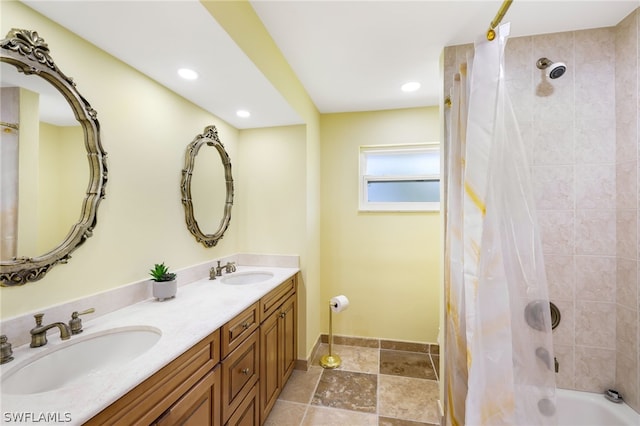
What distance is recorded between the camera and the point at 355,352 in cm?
258

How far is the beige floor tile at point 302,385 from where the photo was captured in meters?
1.95

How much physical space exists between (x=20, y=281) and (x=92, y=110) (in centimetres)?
77

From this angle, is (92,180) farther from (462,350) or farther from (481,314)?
(462,350)

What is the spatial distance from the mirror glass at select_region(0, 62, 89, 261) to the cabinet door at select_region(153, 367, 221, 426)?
32.0 inches

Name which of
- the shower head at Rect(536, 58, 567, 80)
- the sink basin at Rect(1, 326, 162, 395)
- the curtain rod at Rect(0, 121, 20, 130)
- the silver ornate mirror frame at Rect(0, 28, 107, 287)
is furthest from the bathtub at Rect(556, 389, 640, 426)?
the curtain rod at Rect(0, 121, 20, 130)

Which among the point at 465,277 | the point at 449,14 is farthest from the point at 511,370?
the point at 449,14

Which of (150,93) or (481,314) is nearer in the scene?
(481,314)

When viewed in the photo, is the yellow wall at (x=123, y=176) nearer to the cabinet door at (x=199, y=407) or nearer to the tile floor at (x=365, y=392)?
the cabinet door at (x=199, y=407)

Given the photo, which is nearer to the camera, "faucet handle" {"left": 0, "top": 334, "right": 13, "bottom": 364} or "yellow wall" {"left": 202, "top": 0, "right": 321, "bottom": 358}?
"faucet handle" {"left": 0, "top": 334, "right": 13, "bottom": 364}

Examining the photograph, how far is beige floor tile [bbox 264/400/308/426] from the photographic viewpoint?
1.71 meters

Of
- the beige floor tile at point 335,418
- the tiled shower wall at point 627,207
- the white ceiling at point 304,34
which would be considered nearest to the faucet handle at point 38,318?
the white ceiling at point 304,34

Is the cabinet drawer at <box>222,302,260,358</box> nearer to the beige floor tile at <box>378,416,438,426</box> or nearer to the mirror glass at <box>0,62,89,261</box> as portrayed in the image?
the mirror glass at <box>0,62,89,261</box>

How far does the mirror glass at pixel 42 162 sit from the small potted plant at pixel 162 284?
1.50 feet

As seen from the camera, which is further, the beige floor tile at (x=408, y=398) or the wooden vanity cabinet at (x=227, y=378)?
the beige floor tile at (x=408, y=398)
